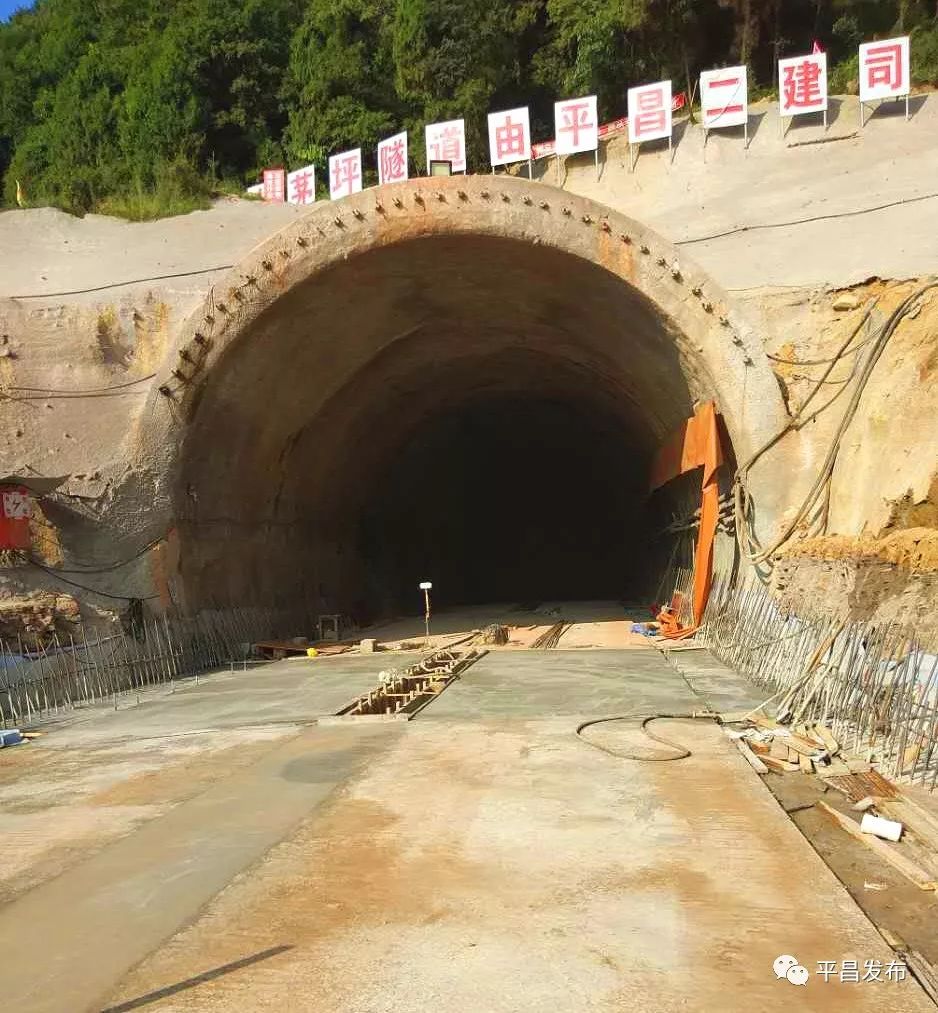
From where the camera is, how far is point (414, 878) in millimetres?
4375

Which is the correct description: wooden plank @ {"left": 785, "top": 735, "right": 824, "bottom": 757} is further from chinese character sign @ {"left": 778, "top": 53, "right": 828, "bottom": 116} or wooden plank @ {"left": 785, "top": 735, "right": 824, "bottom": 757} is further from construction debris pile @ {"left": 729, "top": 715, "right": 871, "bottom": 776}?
chinese character sign @ {"left": 778, "top": 53, "right": 828, "bottom": 116}

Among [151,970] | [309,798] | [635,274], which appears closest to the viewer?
[151,970]

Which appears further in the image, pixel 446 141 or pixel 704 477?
pixel 446 141

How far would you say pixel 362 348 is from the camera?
49.8 feet

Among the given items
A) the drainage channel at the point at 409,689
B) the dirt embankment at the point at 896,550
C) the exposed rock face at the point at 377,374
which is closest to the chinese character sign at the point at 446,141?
the exposed rock face at the point at 377,374

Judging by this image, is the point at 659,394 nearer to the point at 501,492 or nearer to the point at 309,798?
the point at 309,798

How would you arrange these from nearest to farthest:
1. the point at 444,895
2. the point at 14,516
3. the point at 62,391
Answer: the point at 444,895, the point at 14,516, the point at 62,391

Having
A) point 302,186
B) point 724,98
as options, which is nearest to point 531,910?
point 724,98

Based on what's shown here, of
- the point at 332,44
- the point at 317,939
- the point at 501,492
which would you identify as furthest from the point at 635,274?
the point at 332,44

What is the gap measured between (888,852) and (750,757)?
1.82m

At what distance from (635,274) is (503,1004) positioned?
33.9 ft

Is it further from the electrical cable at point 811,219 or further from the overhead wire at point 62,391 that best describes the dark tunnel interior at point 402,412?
the electrical cable at point 811,219

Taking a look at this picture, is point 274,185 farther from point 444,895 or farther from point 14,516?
point 444,895

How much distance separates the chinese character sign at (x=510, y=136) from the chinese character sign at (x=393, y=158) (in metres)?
2.94
